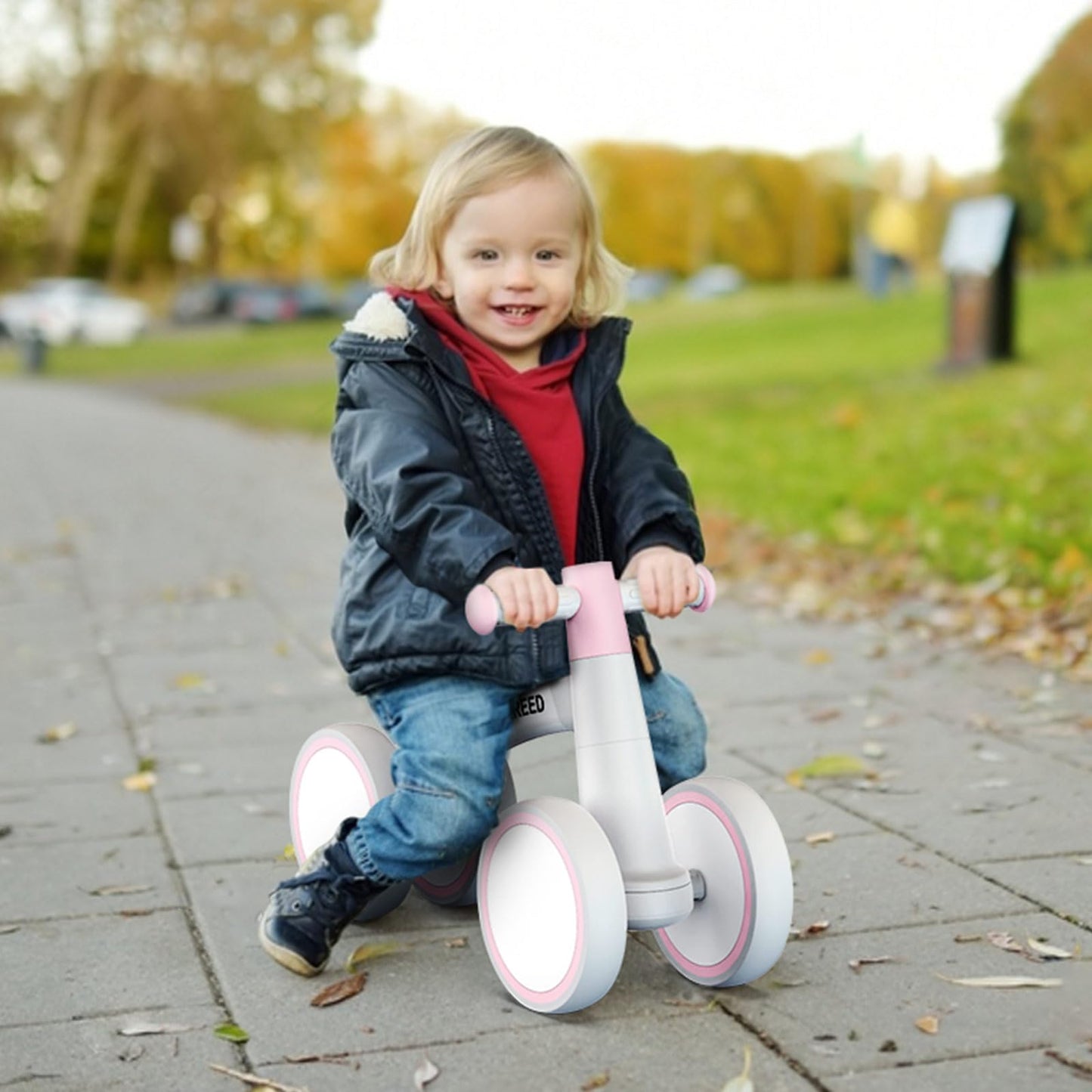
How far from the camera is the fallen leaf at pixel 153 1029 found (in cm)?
276

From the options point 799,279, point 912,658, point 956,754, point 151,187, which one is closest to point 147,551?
point 912,658

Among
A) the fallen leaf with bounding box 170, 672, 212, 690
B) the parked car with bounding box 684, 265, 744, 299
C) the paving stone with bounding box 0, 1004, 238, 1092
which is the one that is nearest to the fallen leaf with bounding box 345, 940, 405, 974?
the paving stone with bounding box 0, 1004, 238, 1092

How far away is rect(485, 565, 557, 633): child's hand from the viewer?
264 centimetres

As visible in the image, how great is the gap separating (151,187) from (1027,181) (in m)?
30.8

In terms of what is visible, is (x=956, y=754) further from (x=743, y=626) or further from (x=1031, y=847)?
(x=743, y=626)

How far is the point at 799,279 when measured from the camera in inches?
3278

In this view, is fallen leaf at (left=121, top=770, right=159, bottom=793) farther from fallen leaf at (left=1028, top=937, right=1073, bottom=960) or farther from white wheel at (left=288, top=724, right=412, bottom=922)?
fallen leaf at (left=1028, top=937, right=1073, bottom=960)

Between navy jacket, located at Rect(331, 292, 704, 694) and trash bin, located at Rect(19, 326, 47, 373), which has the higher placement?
navy jacket, located at Rect(331, 292, 704, 694)

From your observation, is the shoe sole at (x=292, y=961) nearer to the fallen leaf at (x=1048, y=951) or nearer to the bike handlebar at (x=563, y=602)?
the bike handlebar at (x=563, y=602)

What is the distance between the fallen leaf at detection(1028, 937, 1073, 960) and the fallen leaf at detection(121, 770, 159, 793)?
7.27 feet

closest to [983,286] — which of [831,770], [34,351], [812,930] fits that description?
[831,770]

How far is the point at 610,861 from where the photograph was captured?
9.00 feet

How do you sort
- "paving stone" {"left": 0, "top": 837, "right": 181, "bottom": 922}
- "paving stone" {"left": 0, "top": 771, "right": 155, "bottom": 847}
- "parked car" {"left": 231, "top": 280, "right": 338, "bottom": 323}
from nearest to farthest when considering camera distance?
"paving stone" {"left": 0, "top": 837, "right": 181, "bottom": 922} < "paving stone" {"left": 0, "top": 771, "right": 155, "bottom": 847} < "parked car" {"left": 231, "top": 280, "right": 338, "bottom": 323}

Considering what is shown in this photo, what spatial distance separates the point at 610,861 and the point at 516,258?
3.43ft
